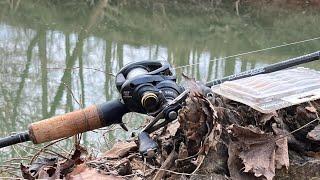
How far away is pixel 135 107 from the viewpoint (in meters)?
1.47

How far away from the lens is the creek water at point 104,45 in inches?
278

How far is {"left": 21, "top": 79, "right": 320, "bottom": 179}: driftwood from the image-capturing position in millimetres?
1337

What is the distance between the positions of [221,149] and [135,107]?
0.26 metres

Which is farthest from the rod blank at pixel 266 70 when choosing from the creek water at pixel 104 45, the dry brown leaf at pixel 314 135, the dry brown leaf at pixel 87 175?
the creek water at pixel 104 45

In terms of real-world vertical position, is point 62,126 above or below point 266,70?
below

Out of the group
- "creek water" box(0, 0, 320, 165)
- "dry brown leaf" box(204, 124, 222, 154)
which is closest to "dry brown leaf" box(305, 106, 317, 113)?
"dry brown leaf" box(204, 124, 222, 154)

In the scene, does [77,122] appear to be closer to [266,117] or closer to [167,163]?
[167,163]

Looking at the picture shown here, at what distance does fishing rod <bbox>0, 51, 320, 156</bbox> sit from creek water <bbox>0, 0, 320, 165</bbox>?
256cm

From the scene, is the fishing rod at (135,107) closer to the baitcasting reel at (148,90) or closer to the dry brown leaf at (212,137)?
the baitcasting reel at (148,90)

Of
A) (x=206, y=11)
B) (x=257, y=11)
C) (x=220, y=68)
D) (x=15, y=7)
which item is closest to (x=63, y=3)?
(x=15, y=7)

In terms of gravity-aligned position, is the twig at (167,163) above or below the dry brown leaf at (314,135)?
below

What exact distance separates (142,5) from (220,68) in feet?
32.5

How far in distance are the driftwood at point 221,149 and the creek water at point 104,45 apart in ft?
8.68

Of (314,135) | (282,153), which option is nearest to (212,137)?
(282,153)
